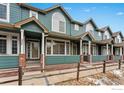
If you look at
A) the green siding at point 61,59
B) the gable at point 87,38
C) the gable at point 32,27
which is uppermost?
the gable at point 32,27

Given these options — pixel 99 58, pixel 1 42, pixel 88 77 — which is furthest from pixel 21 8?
pixel 99 58

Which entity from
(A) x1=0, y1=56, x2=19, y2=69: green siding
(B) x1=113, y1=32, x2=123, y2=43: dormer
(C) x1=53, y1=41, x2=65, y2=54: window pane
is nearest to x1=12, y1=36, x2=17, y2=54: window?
(A) x1=0, y1=56, x2=19, y2=69: green siding

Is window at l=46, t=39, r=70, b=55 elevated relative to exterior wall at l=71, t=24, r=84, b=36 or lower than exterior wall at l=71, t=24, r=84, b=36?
lower

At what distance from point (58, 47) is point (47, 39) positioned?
1.22m

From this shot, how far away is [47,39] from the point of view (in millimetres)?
11633

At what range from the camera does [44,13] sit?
11500 millimetres

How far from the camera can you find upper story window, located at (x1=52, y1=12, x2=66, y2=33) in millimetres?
12270

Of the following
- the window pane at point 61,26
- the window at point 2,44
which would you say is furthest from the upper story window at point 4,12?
the window pane at point 61,26

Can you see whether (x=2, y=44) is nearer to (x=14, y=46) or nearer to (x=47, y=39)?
(x=14, y=46)

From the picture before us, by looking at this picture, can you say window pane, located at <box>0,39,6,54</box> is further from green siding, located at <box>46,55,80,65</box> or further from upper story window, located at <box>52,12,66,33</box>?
upper story window, located at <box>52,12,66,33</box>

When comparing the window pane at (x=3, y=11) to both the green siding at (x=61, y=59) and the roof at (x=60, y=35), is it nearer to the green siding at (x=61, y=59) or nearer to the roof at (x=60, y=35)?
the roof at (x=60, y=35)

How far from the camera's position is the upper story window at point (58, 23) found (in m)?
12.3

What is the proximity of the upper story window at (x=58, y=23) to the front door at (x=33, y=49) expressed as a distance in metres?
1.70
